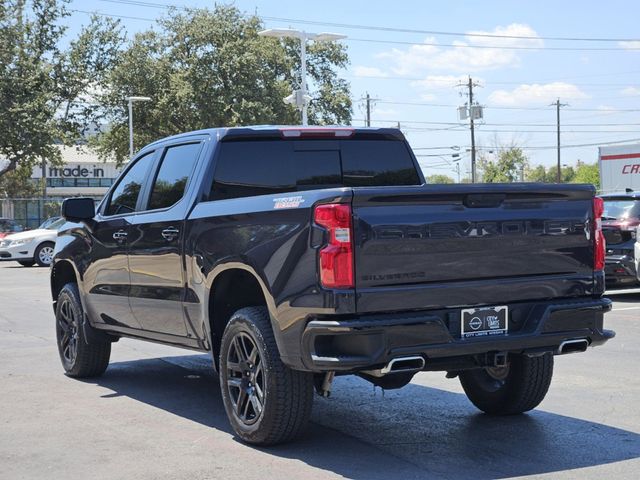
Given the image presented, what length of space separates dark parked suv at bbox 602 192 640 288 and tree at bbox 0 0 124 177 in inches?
1299

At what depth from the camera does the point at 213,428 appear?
259 inches

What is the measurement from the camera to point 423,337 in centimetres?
531

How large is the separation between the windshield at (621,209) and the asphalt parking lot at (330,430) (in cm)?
628

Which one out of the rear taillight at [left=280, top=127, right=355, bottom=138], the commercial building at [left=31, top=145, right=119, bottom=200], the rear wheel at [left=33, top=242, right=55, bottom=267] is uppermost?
the commercial building at [left=31, top=145, right=119, bottom=200]

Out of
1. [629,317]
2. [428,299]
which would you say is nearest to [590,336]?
[428,299]

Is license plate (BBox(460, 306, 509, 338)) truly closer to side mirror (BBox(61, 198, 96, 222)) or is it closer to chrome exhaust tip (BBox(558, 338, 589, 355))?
chrome exhaust tip (BBox(558, 338, 589, 355))

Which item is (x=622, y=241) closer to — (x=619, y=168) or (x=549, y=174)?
(x=619, y=168)

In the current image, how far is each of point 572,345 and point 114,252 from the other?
3736 mm

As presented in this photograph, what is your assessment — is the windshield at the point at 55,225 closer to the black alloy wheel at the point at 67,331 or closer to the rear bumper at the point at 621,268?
the rear bumper at the point at 621,268

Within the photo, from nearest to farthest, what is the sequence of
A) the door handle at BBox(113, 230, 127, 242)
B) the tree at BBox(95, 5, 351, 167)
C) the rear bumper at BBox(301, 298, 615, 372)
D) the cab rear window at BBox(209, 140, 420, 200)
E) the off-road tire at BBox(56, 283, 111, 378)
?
1. the rear bumper at BBox(301, 298, 615, 372)
2. the cab rear window at BBox(209, 140, 420, 200)
3. the door handle at BBox(113, 230, 127, 242)
4. the off-road tire at BBox(56, 283, 111, 378)
5. the tree at BBox(95, 5, 351, 167)

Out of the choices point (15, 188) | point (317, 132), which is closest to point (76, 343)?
point (317, 132)

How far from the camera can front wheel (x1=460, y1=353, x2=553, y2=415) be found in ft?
21.6

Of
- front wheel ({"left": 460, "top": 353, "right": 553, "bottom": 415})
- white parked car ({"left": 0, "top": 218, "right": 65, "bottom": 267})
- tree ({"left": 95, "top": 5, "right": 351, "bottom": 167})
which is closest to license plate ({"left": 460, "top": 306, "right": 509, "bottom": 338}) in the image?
front wheel ({"left": 460, "top": 353, "right": 553, "bottom": 415})

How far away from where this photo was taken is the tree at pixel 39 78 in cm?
4356
